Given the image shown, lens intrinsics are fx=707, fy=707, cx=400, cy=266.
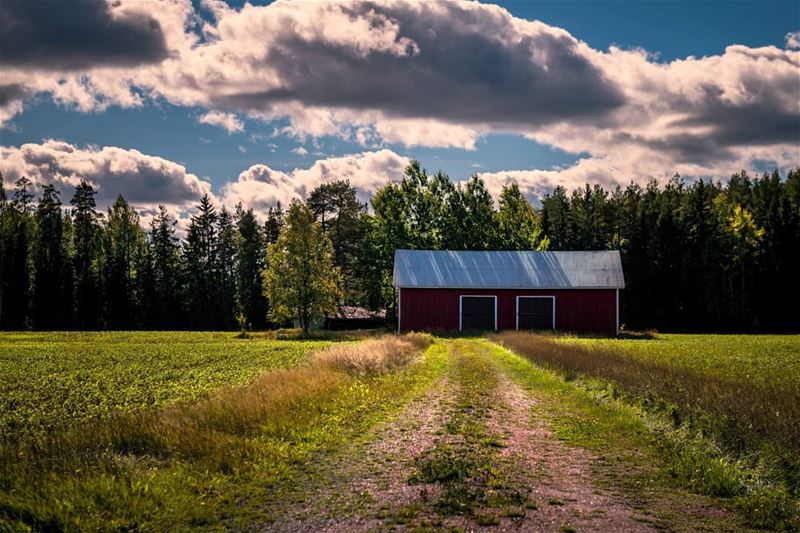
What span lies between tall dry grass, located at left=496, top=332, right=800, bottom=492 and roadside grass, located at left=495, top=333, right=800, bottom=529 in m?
0.01

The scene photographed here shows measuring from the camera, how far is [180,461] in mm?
10086

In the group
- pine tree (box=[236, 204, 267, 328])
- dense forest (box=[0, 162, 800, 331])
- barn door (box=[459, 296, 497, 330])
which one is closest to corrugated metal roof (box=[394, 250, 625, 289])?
barn door (box=[459, 296, 497, 330])

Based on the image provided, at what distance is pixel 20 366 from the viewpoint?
2756 cm

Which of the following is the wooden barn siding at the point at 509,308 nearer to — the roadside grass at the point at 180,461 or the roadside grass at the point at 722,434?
the roadside grass at the point at 722,434

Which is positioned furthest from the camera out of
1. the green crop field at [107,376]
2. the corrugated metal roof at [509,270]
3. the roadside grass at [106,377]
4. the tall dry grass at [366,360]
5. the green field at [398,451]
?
the corrugated metal roof at [509,270]

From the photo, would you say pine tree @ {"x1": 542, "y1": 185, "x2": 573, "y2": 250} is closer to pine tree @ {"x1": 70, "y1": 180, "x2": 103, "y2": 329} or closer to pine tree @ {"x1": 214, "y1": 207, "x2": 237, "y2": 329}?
pine tree @ {"x1": 214, "y1": 207, "x2": 237, "y2": 329}

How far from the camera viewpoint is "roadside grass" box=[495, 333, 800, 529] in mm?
9000

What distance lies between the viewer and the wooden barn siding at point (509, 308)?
52.7 metres

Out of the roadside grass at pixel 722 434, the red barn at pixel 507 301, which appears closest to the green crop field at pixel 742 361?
the roadside grass at pixel 722 434

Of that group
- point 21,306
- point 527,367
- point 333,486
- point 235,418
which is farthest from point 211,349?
point 21,306

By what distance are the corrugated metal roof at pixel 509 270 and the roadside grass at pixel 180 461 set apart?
3720 centimetres

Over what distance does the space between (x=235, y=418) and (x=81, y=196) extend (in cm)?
7573

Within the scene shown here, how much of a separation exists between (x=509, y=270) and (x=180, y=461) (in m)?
46.5

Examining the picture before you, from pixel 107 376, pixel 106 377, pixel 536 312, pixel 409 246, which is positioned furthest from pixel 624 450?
pixel 409 246
